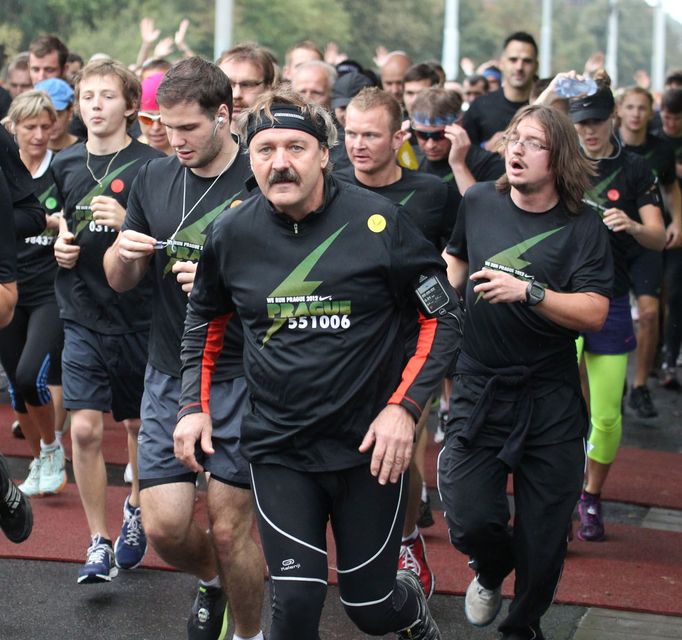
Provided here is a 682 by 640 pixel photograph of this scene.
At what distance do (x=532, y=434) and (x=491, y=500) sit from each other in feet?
1.02

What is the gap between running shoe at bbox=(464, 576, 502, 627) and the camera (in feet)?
18.7

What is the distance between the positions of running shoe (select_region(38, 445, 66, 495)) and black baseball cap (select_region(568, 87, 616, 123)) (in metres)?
3.47

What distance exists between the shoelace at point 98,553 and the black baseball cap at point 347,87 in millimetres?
4256

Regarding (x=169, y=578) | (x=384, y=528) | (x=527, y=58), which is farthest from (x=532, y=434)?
(x=527, y=58)

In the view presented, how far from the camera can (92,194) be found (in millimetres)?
6652

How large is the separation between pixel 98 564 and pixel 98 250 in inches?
60.8

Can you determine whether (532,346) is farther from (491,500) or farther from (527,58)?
(527,58)

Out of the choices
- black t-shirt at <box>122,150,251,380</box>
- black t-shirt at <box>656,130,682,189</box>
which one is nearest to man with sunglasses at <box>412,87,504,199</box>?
black t-shirt at <box>122,150,251,380</box>

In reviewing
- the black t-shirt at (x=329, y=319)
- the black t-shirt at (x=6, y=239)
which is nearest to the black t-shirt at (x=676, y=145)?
the black t-shirt at (x=329, y=319)

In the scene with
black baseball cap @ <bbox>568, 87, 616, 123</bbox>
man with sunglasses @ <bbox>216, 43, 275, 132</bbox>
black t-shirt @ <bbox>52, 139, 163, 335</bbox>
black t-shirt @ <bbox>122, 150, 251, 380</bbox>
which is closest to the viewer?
black t-shirt @ <bbox>122, 150, 251, 380</bbox>

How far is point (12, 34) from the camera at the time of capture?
39219mm

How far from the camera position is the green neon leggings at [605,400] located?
287 inches

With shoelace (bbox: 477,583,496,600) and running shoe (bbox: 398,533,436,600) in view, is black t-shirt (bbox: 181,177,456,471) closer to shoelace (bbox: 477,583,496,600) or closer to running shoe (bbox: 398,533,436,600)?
shoelace (bbox: 477,583,496,600)

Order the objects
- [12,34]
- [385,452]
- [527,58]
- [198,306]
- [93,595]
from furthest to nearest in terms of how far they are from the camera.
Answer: [12,34], [527,58], [93,595], [198,306], [385,452]
